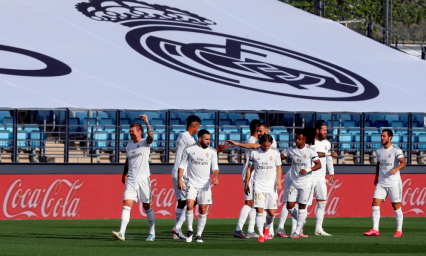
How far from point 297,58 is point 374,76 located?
8.44ft

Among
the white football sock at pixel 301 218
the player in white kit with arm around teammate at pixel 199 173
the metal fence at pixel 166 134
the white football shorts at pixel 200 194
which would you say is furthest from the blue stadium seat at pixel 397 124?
the white football shorts at pixel 200 194

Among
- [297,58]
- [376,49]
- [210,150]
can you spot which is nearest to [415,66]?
[376,49]

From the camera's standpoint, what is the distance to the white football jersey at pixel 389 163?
1309 cm

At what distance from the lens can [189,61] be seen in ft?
70.7

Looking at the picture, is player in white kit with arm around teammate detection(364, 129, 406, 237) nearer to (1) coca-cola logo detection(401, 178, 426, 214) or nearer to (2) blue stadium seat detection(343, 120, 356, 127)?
(1) coca-cola logo detection(401, 178, 426, 214)

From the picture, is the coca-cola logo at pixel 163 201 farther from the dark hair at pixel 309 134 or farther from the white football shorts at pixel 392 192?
the white football shorts at pixel 392 192

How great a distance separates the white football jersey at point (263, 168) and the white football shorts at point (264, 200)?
0.07 meters

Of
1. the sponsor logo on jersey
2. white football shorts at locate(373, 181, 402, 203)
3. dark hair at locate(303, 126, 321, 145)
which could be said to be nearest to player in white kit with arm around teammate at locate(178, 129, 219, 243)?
dark hair at locate(303, 126, 321, 145)

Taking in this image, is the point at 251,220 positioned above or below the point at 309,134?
below

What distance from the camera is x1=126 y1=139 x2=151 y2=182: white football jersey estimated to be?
11.5 m

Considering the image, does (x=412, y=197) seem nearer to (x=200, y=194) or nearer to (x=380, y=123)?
(x=380, y=123)

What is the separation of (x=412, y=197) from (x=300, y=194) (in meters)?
7.96

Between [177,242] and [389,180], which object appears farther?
[389,180]

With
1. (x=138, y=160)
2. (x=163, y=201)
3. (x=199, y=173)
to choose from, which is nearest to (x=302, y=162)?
(x=199, y=173)
